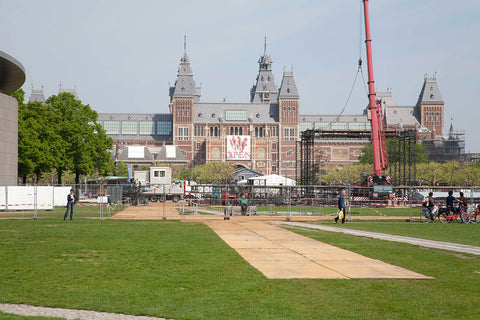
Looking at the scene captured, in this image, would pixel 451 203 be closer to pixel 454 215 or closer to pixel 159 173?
pixel 454 215

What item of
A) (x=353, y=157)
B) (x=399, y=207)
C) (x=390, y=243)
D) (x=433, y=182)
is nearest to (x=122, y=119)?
(x=353, y=157)

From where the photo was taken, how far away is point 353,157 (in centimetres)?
15325

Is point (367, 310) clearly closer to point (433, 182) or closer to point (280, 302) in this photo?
point (280, 302)

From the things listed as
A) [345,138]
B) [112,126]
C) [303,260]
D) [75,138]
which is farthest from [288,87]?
[303,260]

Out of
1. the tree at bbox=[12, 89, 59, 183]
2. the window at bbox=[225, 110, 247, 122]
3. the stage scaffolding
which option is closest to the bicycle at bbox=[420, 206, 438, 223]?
the stage scaffolding

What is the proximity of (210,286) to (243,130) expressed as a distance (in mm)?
142920

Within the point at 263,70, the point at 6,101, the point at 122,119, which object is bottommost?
the point at 6,101

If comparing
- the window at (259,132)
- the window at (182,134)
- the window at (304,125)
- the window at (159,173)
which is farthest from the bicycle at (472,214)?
the window at (304,125)

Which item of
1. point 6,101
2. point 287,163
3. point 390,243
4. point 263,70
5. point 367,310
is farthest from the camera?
point 263,70

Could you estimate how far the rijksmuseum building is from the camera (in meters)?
147

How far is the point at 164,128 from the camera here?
160 meters

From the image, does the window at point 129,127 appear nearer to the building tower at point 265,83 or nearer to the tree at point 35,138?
the building tower at point 265,83

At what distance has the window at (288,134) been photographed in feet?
501

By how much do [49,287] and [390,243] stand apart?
38.4ft
